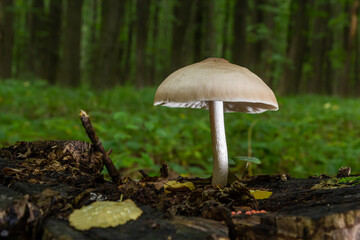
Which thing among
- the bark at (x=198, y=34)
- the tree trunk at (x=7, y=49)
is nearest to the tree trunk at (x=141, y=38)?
the bark at (x=198, y=34)

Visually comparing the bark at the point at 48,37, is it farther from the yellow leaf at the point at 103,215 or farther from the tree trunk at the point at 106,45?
the yellow leaf at the point at 103,215

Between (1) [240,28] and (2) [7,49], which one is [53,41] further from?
(1) [240,28]

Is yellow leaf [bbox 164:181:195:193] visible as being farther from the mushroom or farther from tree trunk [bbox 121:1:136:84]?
tree trunk [bbox 121:1:136:84]

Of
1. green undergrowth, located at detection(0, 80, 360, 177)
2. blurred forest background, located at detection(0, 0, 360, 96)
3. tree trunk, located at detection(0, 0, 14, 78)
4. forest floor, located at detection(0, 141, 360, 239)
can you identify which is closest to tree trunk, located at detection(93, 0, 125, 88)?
blurred forest background, located at detection(0, 0, 360, 96)

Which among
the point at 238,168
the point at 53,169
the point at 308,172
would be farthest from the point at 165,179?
the point at 308,172

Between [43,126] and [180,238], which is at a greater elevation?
[180,238]

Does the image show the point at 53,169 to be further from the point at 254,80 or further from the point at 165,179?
the point at 254,80
